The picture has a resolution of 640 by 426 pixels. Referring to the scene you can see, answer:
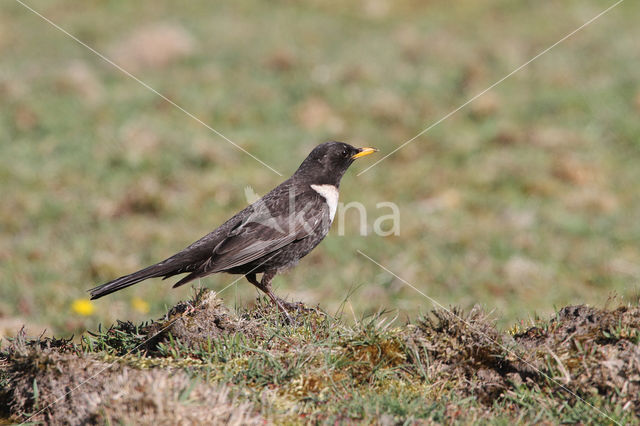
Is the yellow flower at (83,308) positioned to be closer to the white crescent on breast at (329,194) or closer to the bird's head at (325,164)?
the bird's head at (325,164)

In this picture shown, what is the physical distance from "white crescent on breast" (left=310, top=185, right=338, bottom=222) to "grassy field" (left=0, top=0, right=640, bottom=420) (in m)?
0.91

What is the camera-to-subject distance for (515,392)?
3564 mm

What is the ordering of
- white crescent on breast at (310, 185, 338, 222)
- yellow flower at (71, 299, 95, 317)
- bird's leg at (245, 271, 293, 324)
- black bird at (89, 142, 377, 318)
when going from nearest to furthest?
bird's leg at (245, 271, 293, 324), black bird at (89, 142, 377, 318), white crescent on breast at (310, 185, 338, 222), yellow flower at (71, 299, 95, 317)

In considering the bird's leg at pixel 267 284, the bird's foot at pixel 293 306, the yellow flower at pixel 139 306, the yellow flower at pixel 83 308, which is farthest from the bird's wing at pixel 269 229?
the yellow flower at pixel 83 308

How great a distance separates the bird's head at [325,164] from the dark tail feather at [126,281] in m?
1.62

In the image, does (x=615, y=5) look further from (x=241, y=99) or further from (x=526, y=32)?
(x=241, y=99)

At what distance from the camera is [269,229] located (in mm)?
5438

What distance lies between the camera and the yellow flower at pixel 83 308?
24.4ft

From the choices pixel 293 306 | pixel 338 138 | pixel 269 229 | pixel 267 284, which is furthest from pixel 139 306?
pixel 338 138

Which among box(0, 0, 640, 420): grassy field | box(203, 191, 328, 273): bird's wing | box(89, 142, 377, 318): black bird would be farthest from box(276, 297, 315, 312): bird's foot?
box(203, 191, 328, 273): bird's wing

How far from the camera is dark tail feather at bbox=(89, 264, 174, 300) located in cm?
459

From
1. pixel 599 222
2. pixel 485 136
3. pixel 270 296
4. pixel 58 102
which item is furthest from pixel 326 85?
pixel 270 296

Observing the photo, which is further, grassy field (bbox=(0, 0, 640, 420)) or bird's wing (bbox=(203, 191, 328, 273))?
grassy field (bbox=(0, 0, 640, 420))

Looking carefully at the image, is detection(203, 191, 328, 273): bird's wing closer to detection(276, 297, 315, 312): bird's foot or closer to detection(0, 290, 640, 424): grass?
detection(276, 297, 315, 312): bird's foot
